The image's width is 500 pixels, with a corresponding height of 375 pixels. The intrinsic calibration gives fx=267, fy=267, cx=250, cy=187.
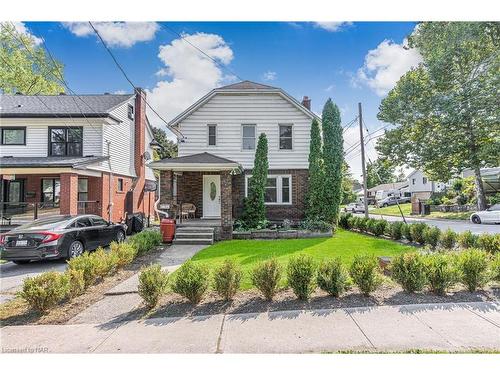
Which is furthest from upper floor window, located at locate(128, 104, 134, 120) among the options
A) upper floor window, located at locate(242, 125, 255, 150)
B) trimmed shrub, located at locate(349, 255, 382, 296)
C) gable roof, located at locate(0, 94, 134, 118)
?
trimmed shrub, located at locate(349, 255, 382, 296)

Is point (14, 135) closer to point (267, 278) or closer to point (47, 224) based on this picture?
point (47, 224)

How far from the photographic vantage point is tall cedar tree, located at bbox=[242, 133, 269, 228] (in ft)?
34.7

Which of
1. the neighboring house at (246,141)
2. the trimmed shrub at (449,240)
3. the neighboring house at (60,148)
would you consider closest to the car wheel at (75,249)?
the neighboring house at (246,141)

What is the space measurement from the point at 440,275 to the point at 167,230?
300 inches

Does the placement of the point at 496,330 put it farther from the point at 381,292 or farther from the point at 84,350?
the point at 84,350

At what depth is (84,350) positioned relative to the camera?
2965mm

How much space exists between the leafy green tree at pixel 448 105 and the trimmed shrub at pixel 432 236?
4.46 m

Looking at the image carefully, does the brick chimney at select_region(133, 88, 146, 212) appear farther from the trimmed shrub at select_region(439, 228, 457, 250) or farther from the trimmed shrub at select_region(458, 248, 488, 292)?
the trimmed shrub at select_region(458, 248, 488, 292)

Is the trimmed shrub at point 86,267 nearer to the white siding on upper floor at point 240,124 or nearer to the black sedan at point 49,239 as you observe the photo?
the black sedan at point 49,239

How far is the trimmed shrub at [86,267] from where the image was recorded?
15.1ft

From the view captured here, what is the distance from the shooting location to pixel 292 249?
308 inches

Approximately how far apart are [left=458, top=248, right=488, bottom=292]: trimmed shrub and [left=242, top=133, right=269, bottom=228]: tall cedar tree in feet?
22.8
